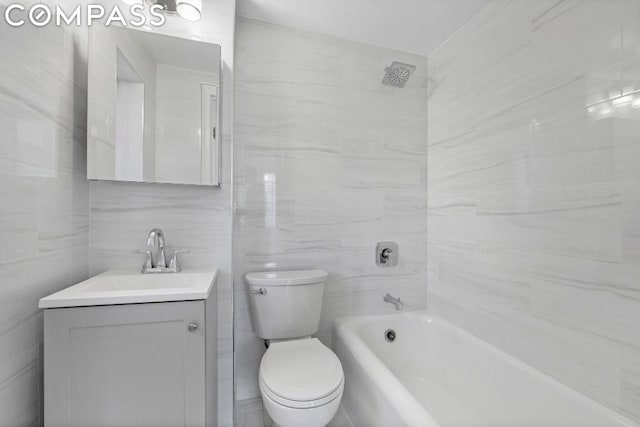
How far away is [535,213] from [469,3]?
120cm

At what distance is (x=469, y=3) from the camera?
5.12 feet

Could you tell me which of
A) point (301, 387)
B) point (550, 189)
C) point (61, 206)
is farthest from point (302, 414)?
point (550, 189)

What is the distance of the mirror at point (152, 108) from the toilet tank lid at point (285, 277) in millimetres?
548

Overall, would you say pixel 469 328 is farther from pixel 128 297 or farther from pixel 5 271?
pixel 5 271

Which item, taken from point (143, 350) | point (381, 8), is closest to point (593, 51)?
point (381, 8)

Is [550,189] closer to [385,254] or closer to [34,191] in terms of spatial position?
[385,254]

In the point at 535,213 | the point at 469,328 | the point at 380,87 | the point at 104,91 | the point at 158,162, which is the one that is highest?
the point at 380,87

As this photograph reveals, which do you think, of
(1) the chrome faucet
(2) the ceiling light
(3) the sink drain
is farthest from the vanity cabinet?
(2) the ceiling light

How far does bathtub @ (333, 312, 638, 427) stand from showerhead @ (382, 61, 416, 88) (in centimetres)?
155

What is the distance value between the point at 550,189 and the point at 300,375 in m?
1.34

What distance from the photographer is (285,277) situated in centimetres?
155

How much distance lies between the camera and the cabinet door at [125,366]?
3.05ft

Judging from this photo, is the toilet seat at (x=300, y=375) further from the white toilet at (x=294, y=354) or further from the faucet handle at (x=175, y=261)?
the faucet handle at (x=175, y=261)

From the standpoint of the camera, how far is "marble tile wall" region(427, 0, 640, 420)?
3.25ft
